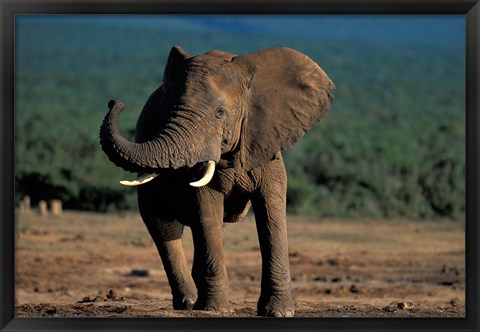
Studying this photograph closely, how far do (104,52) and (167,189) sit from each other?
8340 cm

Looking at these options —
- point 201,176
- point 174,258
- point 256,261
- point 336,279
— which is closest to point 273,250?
point 201,176

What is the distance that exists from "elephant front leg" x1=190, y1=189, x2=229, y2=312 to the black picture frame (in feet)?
6.06

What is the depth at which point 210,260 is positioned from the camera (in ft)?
33.9

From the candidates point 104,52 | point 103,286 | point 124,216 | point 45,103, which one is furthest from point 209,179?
point 104,52

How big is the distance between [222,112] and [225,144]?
27 centimetres

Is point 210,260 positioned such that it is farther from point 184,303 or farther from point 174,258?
point 174,258

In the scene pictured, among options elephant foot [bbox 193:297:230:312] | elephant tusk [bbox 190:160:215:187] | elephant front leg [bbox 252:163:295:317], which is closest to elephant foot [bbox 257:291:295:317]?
→ elephant front leg [bbox 252:163:295:317]

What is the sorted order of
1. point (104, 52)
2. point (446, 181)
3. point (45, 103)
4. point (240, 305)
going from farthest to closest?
point (104, 52), point (45, 103), point (446, 181), point (240, 305)

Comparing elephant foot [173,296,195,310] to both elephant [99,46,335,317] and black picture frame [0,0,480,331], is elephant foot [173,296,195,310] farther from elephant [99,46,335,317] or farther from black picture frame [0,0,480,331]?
black picture frame [0,0,480,331]

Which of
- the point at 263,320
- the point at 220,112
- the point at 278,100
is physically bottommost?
the point at 263,320

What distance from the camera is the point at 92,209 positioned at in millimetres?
24812

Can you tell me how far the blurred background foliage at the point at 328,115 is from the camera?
87.5 ft

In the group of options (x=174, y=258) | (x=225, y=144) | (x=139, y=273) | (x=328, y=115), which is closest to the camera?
(x=225, y=144)

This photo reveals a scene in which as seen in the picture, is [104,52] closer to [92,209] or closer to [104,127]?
[92,209]
